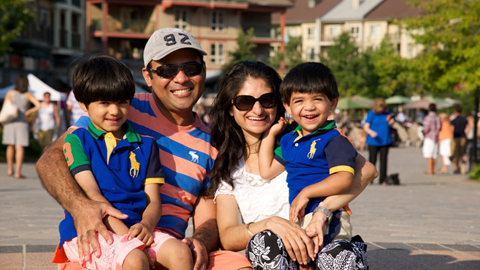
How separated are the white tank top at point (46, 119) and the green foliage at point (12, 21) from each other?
9657 mm

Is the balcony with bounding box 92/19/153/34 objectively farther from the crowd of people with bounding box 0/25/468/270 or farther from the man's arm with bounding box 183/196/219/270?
the man's arm with bounding box 183/196/219/270

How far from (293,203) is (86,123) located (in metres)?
1.21

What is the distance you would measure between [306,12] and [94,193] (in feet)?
304

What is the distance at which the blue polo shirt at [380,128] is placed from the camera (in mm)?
13594

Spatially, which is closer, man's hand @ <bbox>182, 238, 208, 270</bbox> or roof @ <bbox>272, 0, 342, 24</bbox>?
man's hand @ <bbox>182, 238, 208, 270</bbox>

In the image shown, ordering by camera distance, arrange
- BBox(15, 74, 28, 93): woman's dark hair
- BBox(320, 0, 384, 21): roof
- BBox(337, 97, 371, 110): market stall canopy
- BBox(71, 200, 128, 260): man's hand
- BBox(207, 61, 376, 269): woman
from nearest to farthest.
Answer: BBox(71, 200, 128, 260): man's hand, BBox(207, 61, 376, 269): woman, BBox(15, 74, 28, 93): woman's dark hair, BBox(337, 97, 371, 110): market stall canopy, BBox(320, 0, 384, 21): roof

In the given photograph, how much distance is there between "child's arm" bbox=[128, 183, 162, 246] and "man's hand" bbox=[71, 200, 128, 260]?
96mm

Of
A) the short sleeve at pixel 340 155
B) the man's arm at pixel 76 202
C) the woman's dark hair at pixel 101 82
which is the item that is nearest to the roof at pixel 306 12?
the short sleeve at pixel 340 155

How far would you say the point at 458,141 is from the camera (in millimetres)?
18859

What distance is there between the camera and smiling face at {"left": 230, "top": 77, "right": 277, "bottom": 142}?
11.6ft

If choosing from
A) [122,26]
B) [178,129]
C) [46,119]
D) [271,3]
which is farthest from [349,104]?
[178,129]

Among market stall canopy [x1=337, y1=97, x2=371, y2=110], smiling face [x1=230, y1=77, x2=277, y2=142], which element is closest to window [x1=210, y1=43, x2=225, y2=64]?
market stall canopy [x1=337, y1=97, x2=371, y2=110]

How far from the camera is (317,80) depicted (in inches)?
130

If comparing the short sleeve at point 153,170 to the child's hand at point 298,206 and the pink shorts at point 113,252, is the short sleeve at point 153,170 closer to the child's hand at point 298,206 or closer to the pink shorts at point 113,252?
the pink shorts at point 113,252
